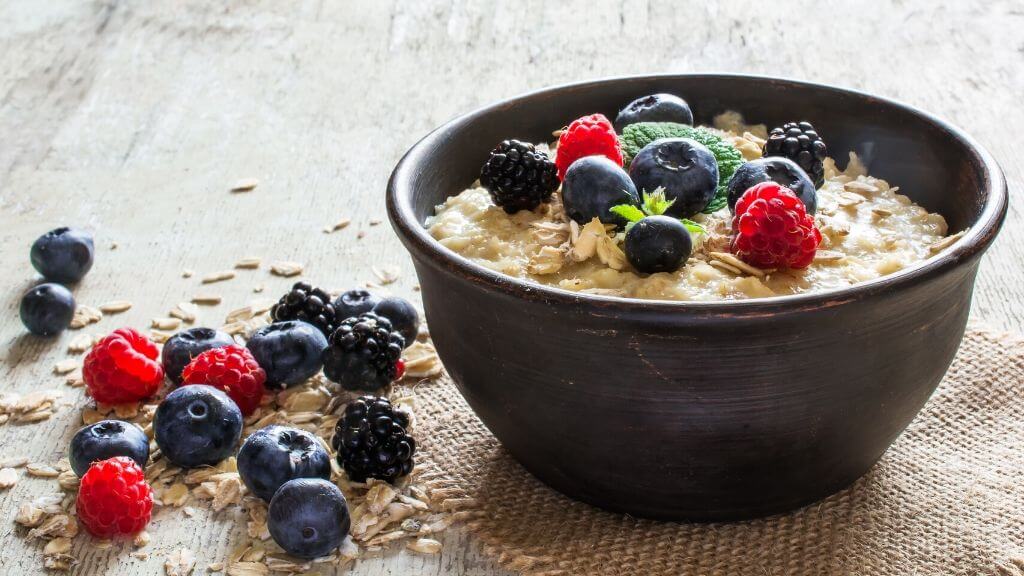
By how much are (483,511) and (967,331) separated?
112cm

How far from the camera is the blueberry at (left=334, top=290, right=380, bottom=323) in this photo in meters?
2.47

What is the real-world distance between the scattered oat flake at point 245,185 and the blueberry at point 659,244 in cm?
186

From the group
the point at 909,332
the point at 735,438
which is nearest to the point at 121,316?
the point at 735,438

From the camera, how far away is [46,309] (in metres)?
2.51

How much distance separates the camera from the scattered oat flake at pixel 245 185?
3303 millimetres

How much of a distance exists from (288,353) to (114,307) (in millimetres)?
636

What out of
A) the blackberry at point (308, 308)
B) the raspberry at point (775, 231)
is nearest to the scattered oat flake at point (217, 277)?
the blackberry at point (308, 308)

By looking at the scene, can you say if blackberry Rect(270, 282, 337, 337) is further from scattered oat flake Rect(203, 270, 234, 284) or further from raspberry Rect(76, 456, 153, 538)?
raspberry Rect(76, 456, 153, 538)

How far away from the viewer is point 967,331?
2334 mm

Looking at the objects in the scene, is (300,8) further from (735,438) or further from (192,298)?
(735,438)

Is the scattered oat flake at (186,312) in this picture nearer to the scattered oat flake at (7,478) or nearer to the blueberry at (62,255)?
the blueberry at (62,255)

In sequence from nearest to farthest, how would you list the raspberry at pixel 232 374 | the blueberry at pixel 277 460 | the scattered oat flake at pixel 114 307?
the blueberry at pixel 277 460 < the raspberry at pixel 232 374 < the scattered oat flake at pixel 114 307

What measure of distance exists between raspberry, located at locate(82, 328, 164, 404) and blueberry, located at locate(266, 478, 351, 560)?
0.56 m

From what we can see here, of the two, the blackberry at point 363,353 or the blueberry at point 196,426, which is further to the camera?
the blackberry at point 363,353
